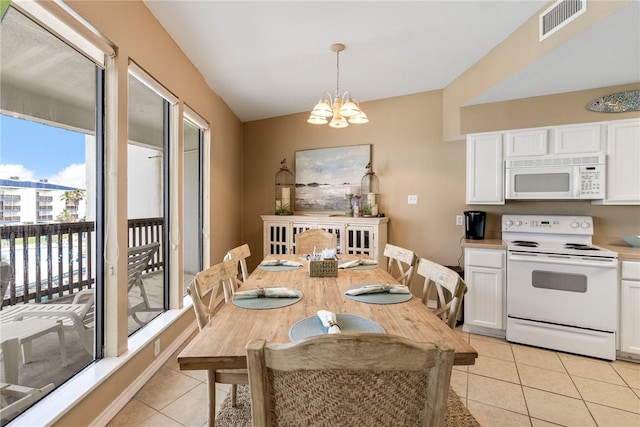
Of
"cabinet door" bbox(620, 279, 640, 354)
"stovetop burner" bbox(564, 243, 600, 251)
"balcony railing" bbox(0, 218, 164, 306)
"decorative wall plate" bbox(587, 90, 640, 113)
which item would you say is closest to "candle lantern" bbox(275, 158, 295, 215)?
"balcony railing" bbox(0, 218, 164, 306)

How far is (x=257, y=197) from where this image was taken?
450 centimetres

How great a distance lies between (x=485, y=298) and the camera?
2.86 m

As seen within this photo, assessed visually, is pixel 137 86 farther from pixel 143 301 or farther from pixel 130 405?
pixel 130 405

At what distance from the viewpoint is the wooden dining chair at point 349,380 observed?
705mm

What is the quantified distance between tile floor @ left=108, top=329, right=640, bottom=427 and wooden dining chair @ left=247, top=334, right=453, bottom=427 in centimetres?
130

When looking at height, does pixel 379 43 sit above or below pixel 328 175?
above

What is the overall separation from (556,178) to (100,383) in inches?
154

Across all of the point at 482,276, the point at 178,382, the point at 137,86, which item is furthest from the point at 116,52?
the point at 482,276

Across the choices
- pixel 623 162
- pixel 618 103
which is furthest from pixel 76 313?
pixel 618 103

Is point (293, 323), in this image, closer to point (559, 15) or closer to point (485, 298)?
point (485, 298)

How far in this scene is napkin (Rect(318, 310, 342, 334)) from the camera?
1059 mm

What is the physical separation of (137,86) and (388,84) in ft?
8.28

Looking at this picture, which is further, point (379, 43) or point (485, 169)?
point (485, 169)

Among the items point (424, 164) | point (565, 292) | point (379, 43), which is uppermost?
point (379, 43)
